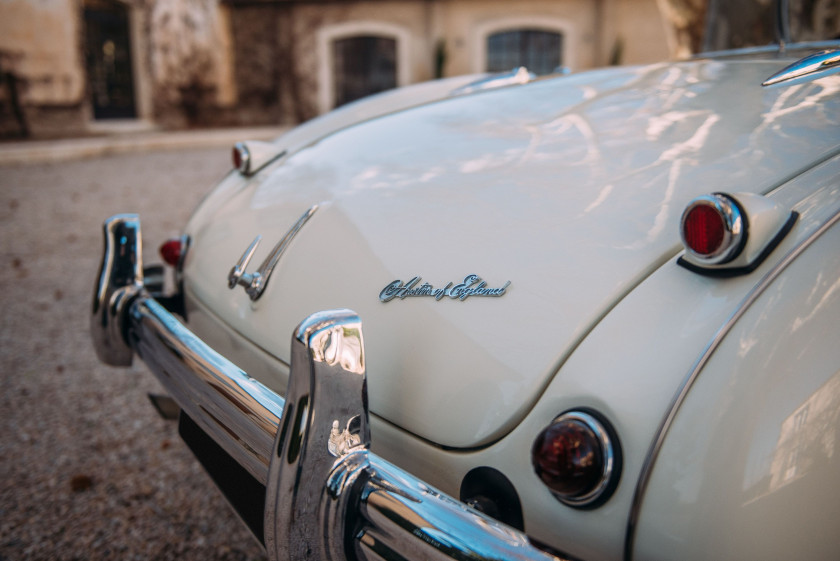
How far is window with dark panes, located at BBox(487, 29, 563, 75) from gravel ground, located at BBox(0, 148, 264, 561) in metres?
11.9

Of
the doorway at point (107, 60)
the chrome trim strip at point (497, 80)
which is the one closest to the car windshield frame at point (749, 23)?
the chrome trim strip at point (497, 80)

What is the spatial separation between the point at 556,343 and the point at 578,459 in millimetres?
166

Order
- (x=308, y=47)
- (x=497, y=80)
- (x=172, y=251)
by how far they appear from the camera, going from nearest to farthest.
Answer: (x=172, y=251)
(x=497, y=80)
(x=308, y=47)

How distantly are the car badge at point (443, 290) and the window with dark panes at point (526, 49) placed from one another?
14.4 metres

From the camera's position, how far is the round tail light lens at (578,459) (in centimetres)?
77

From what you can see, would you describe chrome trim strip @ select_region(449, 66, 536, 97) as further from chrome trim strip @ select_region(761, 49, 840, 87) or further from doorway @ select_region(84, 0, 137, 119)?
doorway @ select_region(84, 0, 137, 119)

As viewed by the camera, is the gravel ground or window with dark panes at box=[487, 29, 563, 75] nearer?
the gravel ground

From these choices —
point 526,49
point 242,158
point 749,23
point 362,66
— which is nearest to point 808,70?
point 242,158

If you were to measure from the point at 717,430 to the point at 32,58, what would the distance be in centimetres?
1204

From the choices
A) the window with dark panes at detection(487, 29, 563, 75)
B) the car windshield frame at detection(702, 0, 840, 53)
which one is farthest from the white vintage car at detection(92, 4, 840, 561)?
the window with dark panes at detection(487, 29, 563, 75)

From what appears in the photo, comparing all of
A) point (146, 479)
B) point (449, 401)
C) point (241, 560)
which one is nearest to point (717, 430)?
point (449, 401)

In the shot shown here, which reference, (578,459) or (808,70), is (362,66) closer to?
(808,70)

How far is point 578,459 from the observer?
78cm

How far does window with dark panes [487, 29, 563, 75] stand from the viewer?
14.6m
